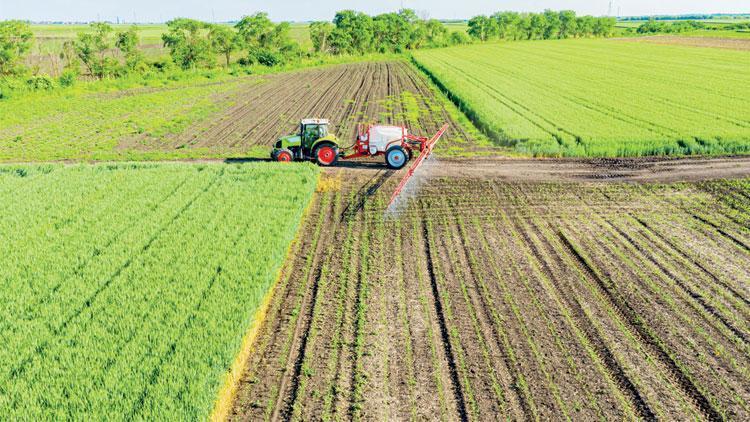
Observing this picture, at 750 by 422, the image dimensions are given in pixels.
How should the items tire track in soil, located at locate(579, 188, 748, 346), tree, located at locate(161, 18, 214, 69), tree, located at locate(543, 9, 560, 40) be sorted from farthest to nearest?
tree, located at locate(543, 9, 560, 40) → tree, located at locate(161, 18, 214, 69) → tire track in soil, located at locate(579, 188, 748, 346)

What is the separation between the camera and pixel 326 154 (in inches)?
828

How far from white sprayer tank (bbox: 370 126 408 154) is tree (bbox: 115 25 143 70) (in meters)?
46.9

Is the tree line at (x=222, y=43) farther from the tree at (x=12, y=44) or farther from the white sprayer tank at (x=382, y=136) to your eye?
the white sprayer tank at (x=382, y=136)

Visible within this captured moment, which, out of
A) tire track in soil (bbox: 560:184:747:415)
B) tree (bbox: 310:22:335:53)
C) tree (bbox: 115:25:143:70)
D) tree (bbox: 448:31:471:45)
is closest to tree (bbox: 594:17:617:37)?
tree (bbox: 448:31:471:45)

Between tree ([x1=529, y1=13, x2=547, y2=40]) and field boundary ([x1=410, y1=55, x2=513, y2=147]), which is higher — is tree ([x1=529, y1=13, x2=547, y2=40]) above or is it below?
above

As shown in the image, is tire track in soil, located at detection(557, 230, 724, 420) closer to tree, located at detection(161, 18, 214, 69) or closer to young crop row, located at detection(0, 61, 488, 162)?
young crop row, located at detection(0, 61, 488, 162)

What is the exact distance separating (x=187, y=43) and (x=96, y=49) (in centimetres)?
1066

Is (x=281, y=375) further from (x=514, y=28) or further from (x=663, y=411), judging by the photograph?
(x=514, y=28)

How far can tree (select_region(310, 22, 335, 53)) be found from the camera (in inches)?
3238

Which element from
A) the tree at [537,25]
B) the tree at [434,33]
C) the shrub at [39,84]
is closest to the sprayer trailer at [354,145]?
the shrub at [39,84]

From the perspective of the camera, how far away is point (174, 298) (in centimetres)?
1089

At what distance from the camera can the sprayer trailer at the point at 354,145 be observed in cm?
2041

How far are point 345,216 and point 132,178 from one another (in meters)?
9.06

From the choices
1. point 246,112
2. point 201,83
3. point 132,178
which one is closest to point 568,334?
point 132,178
